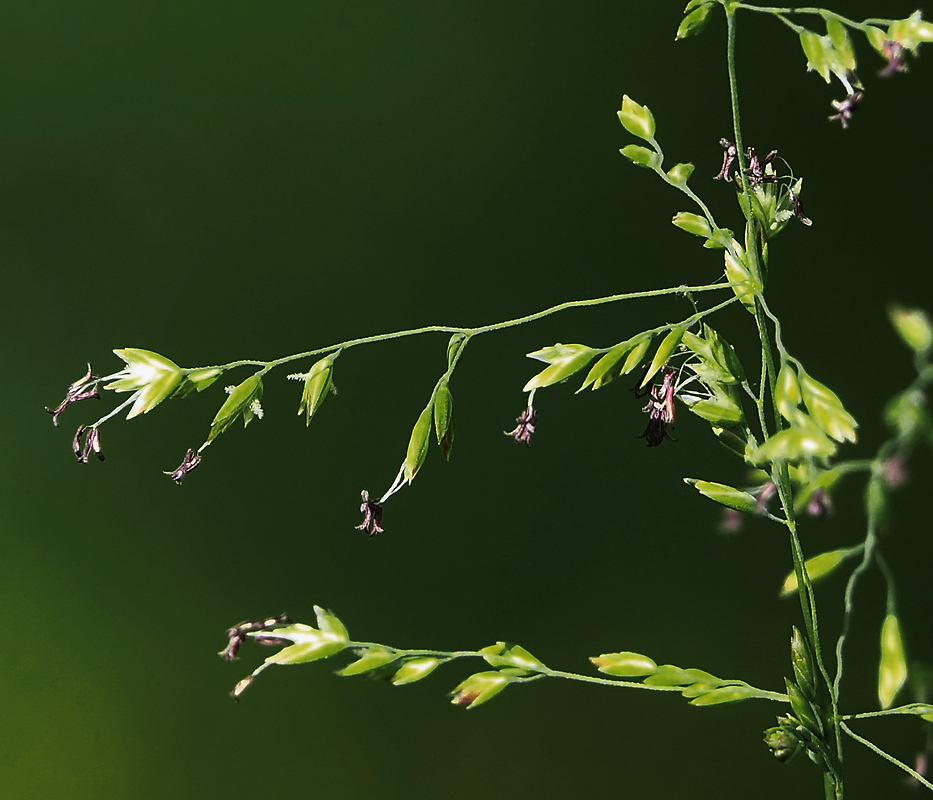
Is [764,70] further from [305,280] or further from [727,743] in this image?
[727,743]

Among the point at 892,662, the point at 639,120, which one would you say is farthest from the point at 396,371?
the point at 892,662

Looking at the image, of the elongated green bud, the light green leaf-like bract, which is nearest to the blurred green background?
the elongated green bud

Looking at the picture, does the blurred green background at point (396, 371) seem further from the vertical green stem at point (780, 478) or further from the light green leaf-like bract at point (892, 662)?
the light green leaf-like bract at point (892, 662)

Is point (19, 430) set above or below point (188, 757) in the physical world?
above

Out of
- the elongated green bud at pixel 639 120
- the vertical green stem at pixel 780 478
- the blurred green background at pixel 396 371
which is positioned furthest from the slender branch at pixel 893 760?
the blurred green background at pixel 396 371

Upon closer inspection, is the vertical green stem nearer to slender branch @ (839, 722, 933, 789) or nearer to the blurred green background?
slender branch @ (839, 722, 933, 789)

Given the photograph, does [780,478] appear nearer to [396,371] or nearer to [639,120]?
[639,120]

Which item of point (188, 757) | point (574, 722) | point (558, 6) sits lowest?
point (574, 722)

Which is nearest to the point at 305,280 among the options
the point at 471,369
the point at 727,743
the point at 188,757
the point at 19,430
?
the point at 471,369
